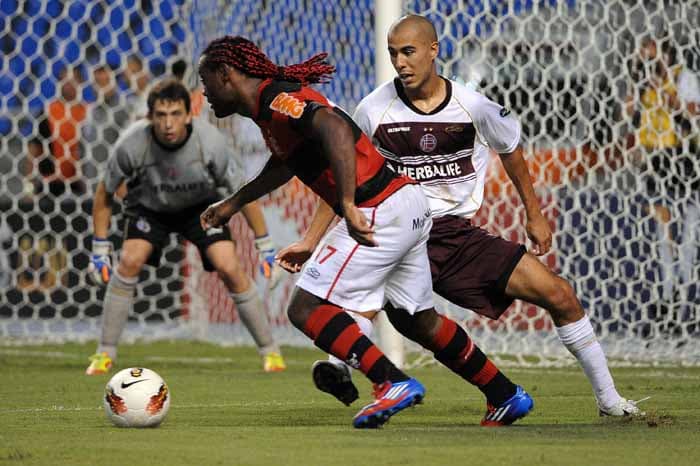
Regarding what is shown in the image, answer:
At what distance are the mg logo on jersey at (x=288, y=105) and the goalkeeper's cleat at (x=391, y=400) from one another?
3.12ft

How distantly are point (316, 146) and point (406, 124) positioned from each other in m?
0.68

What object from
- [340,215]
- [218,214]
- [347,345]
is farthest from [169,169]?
[347,345]

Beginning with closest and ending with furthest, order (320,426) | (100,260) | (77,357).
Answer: (320,426) → (100,260) → (77,357)

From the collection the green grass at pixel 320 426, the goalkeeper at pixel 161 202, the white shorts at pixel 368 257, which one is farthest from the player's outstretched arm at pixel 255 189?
the goalkeeper at pixel 161 202

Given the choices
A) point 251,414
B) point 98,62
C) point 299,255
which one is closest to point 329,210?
point 299,255

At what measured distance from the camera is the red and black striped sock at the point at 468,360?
5.20 meters

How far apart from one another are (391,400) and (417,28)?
151cm

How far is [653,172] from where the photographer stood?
9.22 metres

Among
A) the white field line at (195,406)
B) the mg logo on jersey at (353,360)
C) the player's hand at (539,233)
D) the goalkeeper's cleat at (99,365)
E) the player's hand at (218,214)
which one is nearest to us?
the mg logo on jersey at (353,360)

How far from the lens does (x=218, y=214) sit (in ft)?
17.2

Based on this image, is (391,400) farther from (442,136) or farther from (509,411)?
(442,136)

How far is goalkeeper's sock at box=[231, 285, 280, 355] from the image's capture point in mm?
8609

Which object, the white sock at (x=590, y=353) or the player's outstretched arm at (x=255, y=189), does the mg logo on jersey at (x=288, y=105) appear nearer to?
the player's outstretched arm at (x=255, y=189)

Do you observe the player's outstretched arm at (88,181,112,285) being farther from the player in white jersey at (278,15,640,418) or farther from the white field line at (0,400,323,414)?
the player in white jersey at (278,15,640,418)
